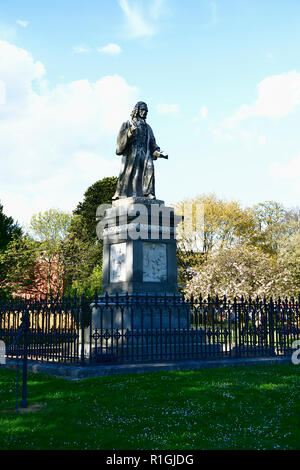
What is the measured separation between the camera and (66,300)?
11688 mm

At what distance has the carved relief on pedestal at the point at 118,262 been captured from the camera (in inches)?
541

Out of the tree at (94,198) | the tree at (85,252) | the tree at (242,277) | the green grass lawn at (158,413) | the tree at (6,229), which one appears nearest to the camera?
the green grass lawn at (158,413)

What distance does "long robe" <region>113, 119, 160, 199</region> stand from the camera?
1502 centimetres

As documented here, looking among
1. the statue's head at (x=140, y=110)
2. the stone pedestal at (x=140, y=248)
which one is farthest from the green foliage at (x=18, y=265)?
the stone pedestal at (x=140, y=248)

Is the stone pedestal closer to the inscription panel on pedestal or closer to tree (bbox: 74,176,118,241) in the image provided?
the inscription panel on pedestal

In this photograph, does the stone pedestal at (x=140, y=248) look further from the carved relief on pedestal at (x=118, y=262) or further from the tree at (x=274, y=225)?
the tree at (x=274, y=225)

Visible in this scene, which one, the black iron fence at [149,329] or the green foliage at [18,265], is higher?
the green foliage at [18,265]

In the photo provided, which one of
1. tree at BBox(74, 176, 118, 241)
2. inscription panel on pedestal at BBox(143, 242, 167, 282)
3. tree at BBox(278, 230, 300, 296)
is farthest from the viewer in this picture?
tree at BBox(74, 176, 118, 241)

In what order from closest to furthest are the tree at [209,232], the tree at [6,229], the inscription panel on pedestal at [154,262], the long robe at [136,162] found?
the inscription panel on pedestal at [154,262]
the long robe at [136,162]
the tree at [6,229]
the tree at [209,232]

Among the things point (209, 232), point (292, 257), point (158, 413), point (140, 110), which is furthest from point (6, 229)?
point (158, 413)

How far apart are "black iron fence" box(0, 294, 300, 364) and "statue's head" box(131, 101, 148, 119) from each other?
6.18 meters

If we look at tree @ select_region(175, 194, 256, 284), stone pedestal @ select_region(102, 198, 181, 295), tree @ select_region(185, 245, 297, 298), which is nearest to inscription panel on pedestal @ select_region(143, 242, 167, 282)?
stone pedestal @ select_region(102, 198, 181, 295)

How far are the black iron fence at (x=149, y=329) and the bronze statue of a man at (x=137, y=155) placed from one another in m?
3.74
